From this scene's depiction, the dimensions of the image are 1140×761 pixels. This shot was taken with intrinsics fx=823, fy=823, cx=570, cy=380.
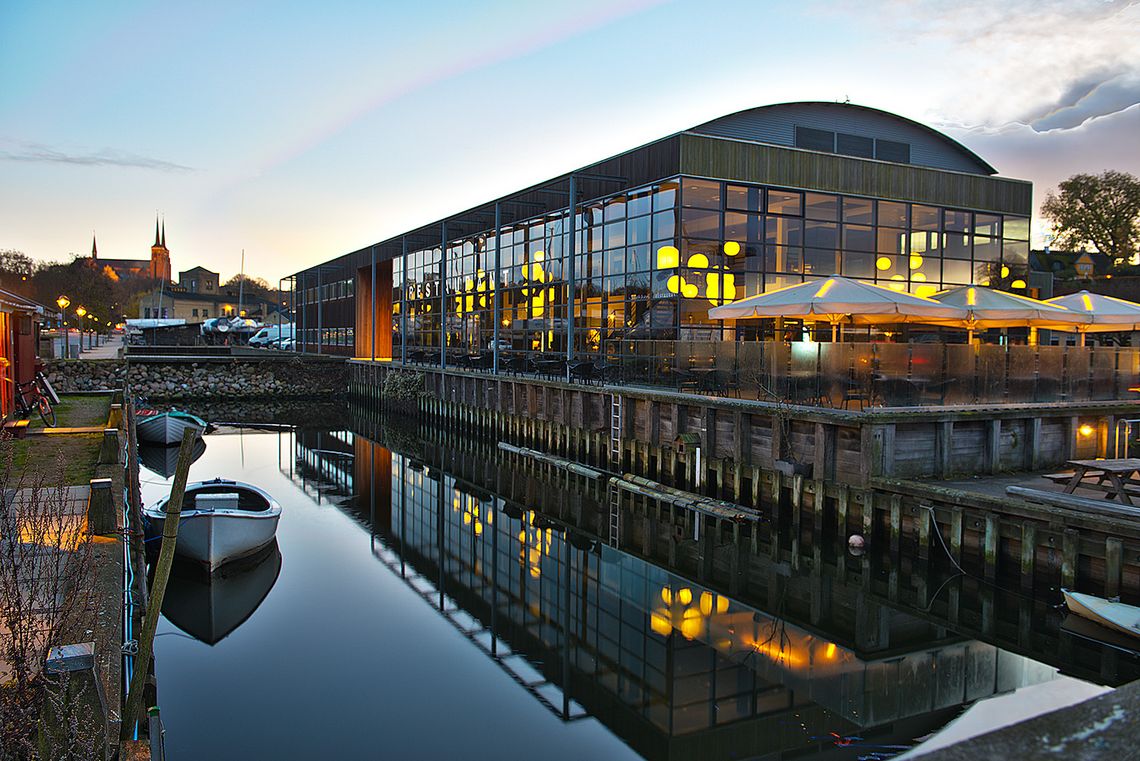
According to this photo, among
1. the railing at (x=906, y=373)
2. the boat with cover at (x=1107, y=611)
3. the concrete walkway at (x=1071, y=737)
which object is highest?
the railing at (x=906, y=373)

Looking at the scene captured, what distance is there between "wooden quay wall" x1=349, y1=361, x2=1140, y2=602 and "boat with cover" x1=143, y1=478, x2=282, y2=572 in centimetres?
999

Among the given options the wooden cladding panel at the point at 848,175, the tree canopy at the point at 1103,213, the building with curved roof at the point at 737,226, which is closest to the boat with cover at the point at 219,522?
the building with curved roof at the point at 737,226

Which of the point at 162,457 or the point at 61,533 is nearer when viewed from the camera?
the point at 61,533

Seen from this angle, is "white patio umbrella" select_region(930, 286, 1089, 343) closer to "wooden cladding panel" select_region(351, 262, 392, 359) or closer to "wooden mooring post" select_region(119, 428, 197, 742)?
"wooden mooring post" select_region(119, 428, 197, 742)

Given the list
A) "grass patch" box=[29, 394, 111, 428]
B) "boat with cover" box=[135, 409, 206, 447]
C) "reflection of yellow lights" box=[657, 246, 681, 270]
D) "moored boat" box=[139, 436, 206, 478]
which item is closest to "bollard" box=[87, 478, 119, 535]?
"grass patch" box=[29, 394, 111, 428]

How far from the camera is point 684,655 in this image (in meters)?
12.3

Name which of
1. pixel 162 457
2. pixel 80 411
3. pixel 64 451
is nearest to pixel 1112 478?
pixel 64 451

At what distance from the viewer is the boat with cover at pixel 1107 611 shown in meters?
11.5

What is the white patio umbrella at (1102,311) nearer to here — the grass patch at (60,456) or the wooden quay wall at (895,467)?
the wooden quay wall at (895,467)

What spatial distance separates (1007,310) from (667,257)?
1041 centimetres

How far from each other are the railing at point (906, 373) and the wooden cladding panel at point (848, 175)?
8.01 meters

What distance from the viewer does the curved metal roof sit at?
3117 centimetres

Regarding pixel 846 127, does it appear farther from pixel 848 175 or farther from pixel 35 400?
pixel 35 400

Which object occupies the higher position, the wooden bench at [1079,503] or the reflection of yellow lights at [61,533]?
the reflection of yellow lights at [61,533]
